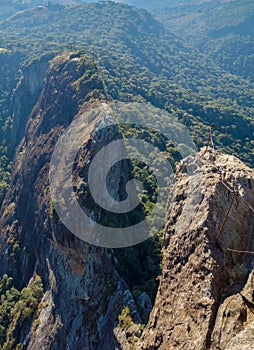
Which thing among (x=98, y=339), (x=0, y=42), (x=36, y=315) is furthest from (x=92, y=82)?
(x=0, y=42)

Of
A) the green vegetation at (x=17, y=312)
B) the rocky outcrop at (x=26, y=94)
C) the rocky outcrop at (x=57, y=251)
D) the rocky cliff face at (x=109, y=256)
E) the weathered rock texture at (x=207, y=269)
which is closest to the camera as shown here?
the weathered rock texture at (x=207, y=269)

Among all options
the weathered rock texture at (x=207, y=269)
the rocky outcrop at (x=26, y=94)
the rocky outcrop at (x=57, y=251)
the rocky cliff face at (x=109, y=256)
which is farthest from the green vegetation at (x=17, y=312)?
the rocky outcrop at (x=26, y=94)

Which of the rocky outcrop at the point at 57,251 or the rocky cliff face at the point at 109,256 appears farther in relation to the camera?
the rocky outcrop at the point at 57,251

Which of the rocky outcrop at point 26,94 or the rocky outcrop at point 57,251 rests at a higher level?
the rocky outcrop at point 26,94

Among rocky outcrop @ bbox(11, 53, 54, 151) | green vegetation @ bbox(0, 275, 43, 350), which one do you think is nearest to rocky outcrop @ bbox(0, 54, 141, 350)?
green vegetation @ bbox(0, 275, 43, 350)

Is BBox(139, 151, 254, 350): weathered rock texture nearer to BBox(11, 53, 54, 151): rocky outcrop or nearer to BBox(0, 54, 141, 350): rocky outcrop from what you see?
BBox(0, 54, 141, 350): rocky outcrop

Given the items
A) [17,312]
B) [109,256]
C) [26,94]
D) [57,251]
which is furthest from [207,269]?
[26,94]

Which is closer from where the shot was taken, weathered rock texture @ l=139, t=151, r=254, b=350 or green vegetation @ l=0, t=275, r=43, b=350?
weathered rock texture @ l=139, t=151, r=254, b=350

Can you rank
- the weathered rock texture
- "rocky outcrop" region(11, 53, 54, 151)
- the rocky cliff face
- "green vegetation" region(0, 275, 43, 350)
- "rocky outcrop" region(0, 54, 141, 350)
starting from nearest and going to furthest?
the weathered rock texture, the rocky cliff face, "rocky outcrop" region(0, 54, 141, 350), "green vegetation" region(0, 275, 43, 350), "rocky outcrop" region(11, 53, 54, 151)

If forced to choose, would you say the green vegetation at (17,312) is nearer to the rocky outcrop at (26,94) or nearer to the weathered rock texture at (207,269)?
the weathered rock texture at (207,269)
